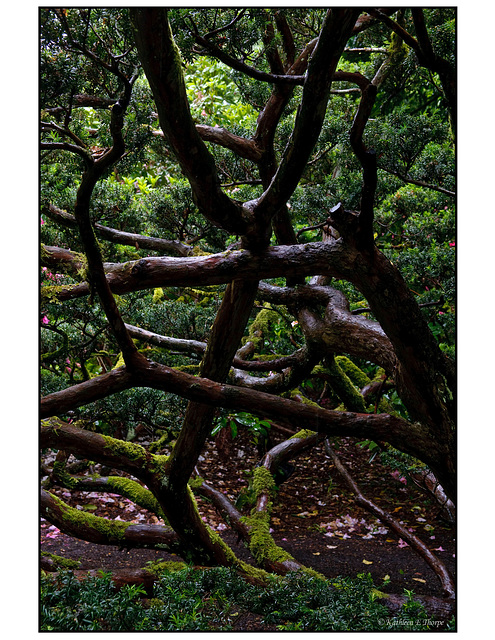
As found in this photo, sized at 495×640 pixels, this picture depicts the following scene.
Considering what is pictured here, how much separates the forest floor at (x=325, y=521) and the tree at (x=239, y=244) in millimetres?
544

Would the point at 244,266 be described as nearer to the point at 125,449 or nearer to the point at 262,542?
the point at 125,449

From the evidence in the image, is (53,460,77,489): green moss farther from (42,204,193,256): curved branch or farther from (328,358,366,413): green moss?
(328,358,366,413): green moss

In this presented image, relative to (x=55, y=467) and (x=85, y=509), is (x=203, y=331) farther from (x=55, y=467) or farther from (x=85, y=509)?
(x=85, y=509)

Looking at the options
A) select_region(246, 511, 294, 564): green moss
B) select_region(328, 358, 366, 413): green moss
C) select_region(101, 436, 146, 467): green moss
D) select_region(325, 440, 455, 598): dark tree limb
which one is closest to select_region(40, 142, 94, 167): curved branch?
select_region(101, 436, 146, 467): green moss

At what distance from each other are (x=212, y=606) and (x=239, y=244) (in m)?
1.75

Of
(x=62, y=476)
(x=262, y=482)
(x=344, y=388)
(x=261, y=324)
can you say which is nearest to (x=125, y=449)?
(x=62, y=476)

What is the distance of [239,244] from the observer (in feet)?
9.71

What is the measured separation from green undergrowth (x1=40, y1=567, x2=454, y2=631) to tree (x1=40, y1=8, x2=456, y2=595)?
1.63 ft

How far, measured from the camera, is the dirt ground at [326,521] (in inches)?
130

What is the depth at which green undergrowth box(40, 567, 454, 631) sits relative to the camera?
1.96 m

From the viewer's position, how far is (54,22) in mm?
1844

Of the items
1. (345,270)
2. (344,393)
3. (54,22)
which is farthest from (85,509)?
(54,22)

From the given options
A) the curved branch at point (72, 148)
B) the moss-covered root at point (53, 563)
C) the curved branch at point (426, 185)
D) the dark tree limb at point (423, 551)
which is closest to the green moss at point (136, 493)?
the moss-covered root at point (53, 563)

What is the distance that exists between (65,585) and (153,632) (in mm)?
420
